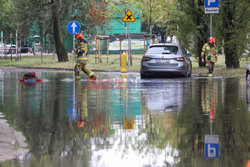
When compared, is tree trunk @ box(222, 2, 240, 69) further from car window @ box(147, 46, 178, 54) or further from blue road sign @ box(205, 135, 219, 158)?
blue road sign @ box(205, 135, 219, 158)

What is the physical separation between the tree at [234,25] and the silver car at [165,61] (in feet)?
17.1

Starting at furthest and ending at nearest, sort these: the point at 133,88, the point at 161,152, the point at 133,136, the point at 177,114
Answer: the point at 133,88 → the point at 177,114 → the point at 133,136 → the point at 161,152

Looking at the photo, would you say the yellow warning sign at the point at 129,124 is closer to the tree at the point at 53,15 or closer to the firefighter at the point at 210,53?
the firefighter at the point at 210,53

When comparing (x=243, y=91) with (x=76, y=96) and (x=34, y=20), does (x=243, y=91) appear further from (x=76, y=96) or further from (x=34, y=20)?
(x=34, y=20)

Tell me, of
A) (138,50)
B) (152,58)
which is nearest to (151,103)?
(152,58)

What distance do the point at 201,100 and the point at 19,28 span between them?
102ft

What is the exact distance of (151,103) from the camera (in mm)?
14633

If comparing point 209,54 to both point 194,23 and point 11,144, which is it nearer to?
point 194,23

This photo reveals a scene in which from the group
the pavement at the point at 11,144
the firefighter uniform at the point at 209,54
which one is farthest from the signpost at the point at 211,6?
the pavement at the point at 11,144

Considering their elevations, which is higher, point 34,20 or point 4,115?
point 34,20

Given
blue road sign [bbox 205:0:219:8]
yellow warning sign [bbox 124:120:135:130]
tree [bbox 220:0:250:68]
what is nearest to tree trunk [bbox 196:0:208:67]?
tree [bbox 220:0:250:68]

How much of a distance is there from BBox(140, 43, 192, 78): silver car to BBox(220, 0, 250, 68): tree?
17.1 ft

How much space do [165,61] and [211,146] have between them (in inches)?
629

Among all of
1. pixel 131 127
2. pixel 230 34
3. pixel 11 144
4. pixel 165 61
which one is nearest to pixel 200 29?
pixel 230 34
